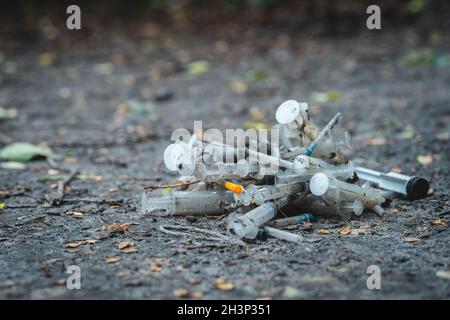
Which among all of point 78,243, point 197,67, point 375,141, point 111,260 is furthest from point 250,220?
point 197,67

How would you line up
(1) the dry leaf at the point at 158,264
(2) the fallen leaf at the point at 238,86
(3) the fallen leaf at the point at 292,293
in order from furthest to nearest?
1. (2) the fallen leaf at the point at 238,86
2. (1) the dry leaf at the point at 158,264
3. (3) the fallen leaf at the point at 292,293

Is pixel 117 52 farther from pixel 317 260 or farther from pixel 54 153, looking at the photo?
pixel 317 260

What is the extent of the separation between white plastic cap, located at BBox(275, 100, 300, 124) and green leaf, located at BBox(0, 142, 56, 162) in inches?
115

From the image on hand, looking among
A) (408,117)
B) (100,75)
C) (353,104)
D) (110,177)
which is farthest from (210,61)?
(110,177)

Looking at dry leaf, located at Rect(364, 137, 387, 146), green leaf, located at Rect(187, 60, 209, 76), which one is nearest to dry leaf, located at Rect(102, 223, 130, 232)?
dry leaf, located at Rect(364, 137, 387, 146)

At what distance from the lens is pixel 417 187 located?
409 cm

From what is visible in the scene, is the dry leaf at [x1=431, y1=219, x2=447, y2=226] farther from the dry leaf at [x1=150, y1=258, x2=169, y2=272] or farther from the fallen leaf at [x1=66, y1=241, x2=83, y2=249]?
the fallen leaf at [x1=66, y1=241, x2=83, y2=249]

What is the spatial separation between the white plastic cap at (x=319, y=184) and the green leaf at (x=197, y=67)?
6221mm

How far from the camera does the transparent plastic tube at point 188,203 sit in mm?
3799

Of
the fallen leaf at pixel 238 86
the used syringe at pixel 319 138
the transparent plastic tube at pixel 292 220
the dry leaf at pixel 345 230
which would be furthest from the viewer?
the fallen leaf at pixel 238 86

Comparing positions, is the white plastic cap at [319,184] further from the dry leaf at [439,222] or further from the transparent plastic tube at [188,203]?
the dry leaf at [439,222]

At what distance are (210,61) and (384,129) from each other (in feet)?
14.4

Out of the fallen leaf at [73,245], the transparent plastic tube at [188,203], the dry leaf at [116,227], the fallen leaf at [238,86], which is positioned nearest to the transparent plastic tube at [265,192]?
the transparent plastic tube at [188,203]

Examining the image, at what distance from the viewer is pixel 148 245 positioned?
11.1ft
